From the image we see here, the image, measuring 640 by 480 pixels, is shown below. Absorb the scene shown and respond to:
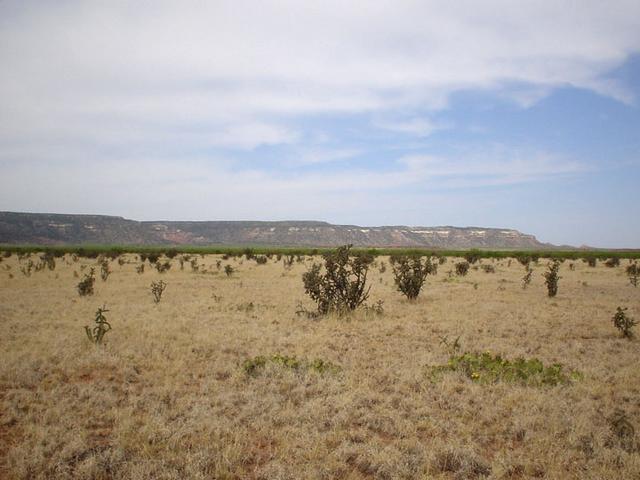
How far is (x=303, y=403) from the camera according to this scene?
6.60 meters

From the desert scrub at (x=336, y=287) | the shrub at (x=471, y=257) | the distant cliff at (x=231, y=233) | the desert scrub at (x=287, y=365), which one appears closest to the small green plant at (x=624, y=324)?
the desert scrub at (x=336, y=287)

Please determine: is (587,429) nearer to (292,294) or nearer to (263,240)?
(292,294)

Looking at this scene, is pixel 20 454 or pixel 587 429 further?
pixel 587 429

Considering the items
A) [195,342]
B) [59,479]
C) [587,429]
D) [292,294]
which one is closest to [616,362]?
[587,429]

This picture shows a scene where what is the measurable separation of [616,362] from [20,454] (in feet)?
33.9

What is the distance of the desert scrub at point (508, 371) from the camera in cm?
757

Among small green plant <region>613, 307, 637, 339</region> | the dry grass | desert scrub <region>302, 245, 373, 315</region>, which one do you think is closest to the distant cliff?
desert scrub <region>302, 245, 373, 315</region>

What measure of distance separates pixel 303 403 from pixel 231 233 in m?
142

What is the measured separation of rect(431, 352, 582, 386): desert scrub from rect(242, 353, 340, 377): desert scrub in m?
1.99

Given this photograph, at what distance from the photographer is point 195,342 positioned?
10.3 m

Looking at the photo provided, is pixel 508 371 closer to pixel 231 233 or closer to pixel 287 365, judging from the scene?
pixel 287 365

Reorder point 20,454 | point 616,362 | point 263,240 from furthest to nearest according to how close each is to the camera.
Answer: point 263,240
point 616,362
point 20,454

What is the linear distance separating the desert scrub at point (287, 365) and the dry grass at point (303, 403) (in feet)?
0.53

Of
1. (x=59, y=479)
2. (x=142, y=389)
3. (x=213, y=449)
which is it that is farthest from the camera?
(x=142, y=389)
